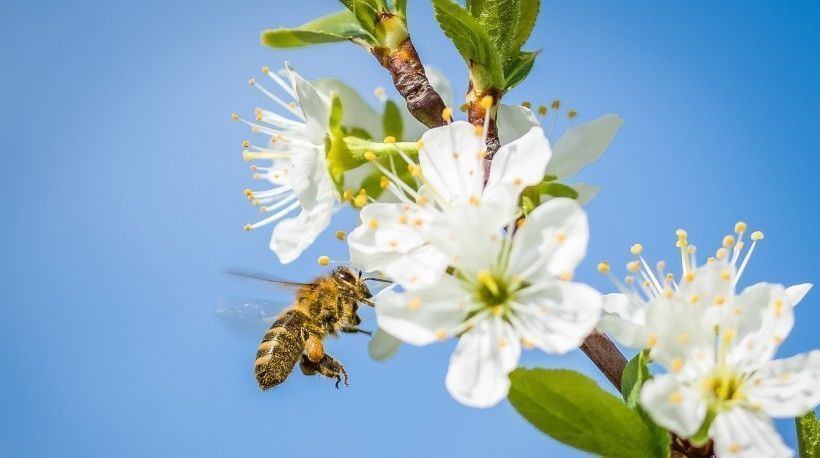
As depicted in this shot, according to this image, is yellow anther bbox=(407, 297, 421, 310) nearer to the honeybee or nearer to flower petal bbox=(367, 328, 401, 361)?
flower petal bbox=(367, 328, 401, 361)

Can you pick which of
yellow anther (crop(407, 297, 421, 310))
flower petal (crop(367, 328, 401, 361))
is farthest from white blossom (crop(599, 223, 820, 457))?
flower petal (crop(367, 328, 401, 361))

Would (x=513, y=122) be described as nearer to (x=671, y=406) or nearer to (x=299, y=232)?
(x=299, y=232)

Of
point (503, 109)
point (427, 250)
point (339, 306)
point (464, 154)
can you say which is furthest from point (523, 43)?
point (339, 306)

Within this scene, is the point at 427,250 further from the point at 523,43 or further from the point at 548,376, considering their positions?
the point at 523,43

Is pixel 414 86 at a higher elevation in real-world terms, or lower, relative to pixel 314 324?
higher

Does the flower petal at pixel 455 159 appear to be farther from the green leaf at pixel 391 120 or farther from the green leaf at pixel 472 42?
the green leaf at pixel 391 120

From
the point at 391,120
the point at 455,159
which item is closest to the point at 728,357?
the point at 455,159
